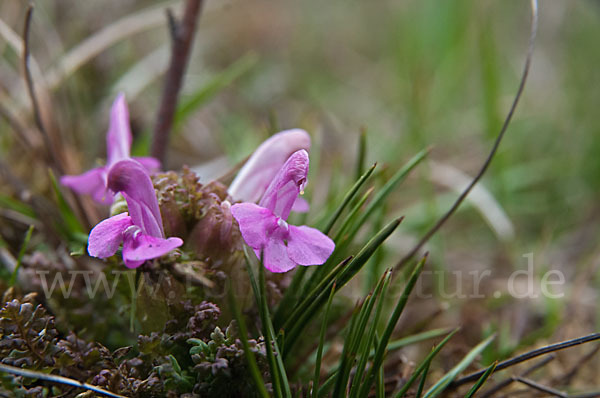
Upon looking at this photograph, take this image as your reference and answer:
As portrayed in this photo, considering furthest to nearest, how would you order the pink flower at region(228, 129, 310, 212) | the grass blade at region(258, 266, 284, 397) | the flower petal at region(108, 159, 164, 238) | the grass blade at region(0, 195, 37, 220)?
1. the grass blade at region(0, 195, 37, 220)
2. the pink flower at region(228, 129, 310, 212)
3. the flower petal at region(108, 159, 164, 238)
4. the grass blade at region(258, 266, 284, 397)

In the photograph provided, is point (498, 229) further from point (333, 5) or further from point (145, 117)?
point (333, 5)

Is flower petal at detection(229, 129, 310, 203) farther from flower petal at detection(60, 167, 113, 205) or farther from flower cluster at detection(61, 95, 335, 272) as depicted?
flower petal at detection(60, 167, 113, 205)

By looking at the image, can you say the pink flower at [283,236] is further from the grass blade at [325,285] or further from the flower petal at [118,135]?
the flower petal at [118,135]

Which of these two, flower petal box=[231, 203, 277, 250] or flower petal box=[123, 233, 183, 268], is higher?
flower petal box=[231, 203, 277, 250]

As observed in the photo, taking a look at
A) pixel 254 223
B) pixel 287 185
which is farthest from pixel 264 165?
pixel 254 223

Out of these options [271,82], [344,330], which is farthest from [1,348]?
[271,82]

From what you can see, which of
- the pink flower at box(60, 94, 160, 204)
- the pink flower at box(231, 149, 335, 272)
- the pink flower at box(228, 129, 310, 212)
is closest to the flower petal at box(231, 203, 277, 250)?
the pink flower at box(231, 149, 335, 272)

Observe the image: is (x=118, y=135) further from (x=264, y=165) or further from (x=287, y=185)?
(x=287, y=185)
